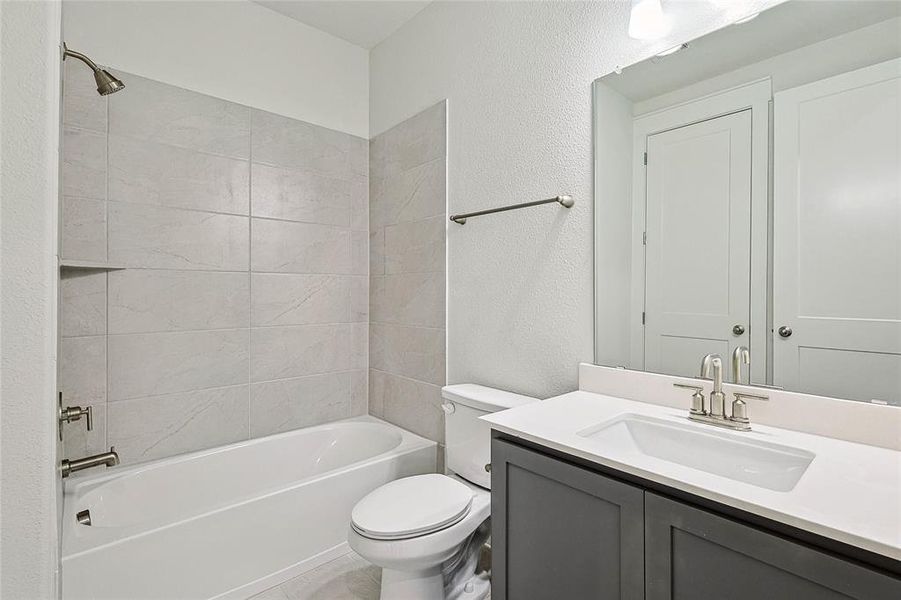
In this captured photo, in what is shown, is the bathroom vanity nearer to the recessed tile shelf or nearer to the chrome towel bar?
the chrome towel bar

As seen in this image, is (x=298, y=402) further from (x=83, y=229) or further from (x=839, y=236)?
(x=839, y=236)

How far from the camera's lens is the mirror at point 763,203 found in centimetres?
105

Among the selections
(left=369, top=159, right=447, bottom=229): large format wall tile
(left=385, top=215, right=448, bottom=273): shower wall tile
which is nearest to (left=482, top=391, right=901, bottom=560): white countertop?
(left=385, top=215, right=448, bottom=273): shower wall tile

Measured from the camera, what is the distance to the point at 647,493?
91cm

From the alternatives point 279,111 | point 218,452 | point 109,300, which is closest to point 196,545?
point 218,452

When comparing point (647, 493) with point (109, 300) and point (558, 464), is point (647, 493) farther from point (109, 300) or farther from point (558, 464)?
point (109, 300)

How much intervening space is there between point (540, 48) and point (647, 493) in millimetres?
1649

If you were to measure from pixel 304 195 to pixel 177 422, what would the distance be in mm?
1323

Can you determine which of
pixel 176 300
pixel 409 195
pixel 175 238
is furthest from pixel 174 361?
pixel 409 195

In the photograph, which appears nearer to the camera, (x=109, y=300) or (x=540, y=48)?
(x=540, y=48)

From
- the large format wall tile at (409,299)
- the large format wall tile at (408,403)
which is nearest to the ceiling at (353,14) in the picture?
the large format wall tile at (409,299)

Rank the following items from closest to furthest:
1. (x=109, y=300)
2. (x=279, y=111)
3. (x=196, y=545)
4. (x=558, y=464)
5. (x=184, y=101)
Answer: (x=558, y=464) → (x=196, y=545) → (x=109, y=300) → (x=184, y=101) → (x=279, y=111)

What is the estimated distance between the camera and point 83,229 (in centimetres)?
187

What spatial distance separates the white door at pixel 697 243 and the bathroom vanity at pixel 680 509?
17cm
